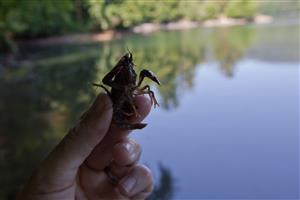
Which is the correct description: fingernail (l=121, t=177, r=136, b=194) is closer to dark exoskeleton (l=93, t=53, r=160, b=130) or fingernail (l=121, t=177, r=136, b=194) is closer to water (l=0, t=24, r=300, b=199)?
dark exoskeleton (l=93, t=53, r=160, b=130)

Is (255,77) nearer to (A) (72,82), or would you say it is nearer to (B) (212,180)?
(A) (72,82)

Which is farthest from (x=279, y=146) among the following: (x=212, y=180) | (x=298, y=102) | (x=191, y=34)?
(x=191, y=34)

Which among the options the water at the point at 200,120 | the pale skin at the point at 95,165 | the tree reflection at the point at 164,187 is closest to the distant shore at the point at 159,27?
the water at the point at 200,120

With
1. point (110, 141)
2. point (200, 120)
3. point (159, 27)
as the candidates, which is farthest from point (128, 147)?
point (159, 27)

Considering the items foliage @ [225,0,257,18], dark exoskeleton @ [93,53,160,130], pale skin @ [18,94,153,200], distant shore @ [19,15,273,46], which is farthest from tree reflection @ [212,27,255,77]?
dark exoskeleton @ [93,53,160,130]

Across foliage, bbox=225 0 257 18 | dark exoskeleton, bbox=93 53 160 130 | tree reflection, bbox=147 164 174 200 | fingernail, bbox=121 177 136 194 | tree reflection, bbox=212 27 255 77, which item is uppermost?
dark exoskeleton, bbox=93 53 160 130

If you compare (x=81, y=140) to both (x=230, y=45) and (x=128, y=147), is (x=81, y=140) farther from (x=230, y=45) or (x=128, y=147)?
(x=230, y=45)

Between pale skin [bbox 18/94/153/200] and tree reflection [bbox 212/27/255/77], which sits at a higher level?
pale skin [bbox 18/94/153/200]
